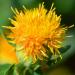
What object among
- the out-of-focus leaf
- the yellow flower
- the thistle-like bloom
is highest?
the thistle-like bloom

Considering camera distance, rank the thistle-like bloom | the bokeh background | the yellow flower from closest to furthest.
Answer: the thistle-like bloom, the yellow flower, the bokeh background

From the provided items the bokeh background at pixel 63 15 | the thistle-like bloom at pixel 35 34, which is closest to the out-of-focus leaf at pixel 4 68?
the thistle-like bloom at pixel 35 34

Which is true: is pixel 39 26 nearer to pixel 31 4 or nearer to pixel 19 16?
pixel 19 16

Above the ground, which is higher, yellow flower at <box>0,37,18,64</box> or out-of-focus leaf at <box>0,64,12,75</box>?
yellow flower at <box>0,37,18,64</box>

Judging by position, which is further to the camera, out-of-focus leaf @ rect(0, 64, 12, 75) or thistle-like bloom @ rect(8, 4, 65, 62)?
out-of-focus leaf @ rect(0, 64, 12, 75)

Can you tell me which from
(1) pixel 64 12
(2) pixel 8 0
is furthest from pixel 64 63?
(2) pixel 8 0

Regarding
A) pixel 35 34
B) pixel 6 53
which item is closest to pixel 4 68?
pixel 35 34

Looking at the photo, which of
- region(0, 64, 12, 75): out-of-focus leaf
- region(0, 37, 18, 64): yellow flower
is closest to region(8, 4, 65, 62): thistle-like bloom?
region(0, 64, 12, 75): out-of-focus leaf

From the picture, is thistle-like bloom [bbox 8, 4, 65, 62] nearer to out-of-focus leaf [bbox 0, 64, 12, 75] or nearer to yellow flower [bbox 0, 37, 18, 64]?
out-of-focus leaf [bbox 0, 64, 12, 75]

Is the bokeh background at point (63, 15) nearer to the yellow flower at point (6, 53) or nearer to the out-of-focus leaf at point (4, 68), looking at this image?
the yellow flower at point (6, 53)

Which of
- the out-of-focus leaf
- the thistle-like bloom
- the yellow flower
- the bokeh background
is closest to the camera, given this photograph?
the thistle-like bloom

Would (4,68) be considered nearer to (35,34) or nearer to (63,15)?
(35,34)
